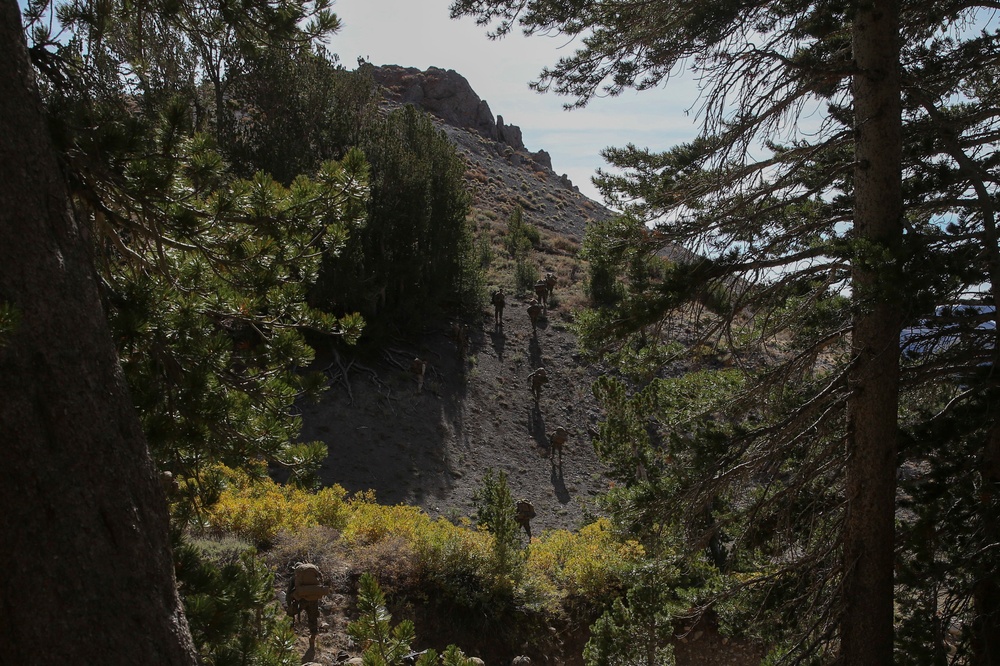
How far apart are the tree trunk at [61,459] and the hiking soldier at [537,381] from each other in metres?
18.8

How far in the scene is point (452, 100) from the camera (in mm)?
69000

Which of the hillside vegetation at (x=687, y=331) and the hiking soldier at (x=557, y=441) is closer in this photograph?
the hillside vegetation at (x=687, y=331)

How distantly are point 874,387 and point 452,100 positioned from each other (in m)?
67.4

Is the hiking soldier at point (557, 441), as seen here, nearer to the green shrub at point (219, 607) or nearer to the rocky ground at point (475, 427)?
the rocky ground at point (475, 427)

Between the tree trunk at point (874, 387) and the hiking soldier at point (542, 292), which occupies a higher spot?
the hiking soldier at point (542, 292)

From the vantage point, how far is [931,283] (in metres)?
4.57

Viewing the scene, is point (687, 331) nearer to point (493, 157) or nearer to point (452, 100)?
point (493, 157)

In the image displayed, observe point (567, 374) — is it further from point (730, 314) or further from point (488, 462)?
point (730, 314)

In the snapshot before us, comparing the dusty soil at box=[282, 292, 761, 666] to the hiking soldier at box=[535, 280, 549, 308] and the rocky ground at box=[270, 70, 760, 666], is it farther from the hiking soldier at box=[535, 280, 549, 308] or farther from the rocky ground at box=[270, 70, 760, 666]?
the hiking soldier at box=[535, 280, 549, 308]

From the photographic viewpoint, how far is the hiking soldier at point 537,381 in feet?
71.8

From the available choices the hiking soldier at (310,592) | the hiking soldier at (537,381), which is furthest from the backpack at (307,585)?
the hiking soldier at (537,381)

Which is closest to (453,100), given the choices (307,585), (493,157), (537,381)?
(493,157)

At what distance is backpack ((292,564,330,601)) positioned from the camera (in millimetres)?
8312

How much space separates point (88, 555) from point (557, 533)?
36.3 ft
